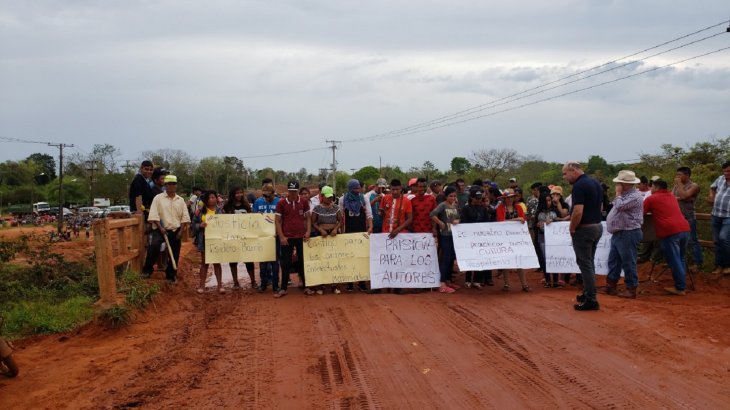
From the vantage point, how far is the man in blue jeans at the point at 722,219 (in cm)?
959

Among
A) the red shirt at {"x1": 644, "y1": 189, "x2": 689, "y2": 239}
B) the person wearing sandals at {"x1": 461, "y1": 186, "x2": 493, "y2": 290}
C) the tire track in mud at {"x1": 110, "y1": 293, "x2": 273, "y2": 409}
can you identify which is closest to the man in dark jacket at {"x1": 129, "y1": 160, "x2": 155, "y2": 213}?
the tire track in mud at {"x1": 110, "y1": 293, "x2": 273, "y2": 409}

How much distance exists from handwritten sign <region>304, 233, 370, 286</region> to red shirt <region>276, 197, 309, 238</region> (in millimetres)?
274

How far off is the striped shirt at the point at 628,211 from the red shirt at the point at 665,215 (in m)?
0.57

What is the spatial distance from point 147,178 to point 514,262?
6621 mm

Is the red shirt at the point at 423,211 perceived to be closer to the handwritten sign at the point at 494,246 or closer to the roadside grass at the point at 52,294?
the handwritten sign at the point at 494,246

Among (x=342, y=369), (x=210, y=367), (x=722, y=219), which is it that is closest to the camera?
(x=342, y=369)

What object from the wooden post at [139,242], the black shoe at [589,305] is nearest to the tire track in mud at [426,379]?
the black shoe at [589,305]

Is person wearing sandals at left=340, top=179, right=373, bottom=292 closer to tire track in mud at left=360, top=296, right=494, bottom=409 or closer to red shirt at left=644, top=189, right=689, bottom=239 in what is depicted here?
tire track in mud at left=360, top=296, right=494, bottom=409

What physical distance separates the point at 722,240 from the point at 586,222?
142 inches

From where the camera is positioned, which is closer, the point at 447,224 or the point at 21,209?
the point at 447,224

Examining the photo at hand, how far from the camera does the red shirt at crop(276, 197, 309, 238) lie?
998cm

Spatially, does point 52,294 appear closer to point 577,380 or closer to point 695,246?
point 577,380

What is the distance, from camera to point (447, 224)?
10.0 meters

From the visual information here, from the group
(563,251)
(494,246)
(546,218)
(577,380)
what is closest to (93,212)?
(494,246)
